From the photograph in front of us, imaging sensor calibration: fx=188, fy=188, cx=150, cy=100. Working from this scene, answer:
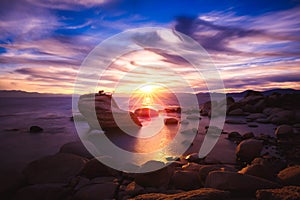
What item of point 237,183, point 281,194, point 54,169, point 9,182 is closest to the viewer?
point 281,194

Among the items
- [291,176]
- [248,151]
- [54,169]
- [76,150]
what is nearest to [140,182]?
[54,169]

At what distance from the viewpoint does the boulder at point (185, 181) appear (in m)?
3.94

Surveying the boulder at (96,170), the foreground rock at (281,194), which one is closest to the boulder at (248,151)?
the foreground rock at (281,194)

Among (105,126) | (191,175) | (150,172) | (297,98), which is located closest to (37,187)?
(150,172)

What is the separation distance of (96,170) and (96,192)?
101 cm

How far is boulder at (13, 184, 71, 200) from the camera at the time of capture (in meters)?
3.40

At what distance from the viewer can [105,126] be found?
1060 cm

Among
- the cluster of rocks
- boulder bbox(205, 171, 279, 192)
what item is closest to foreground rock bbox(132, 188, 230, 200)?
the cluster of rocks

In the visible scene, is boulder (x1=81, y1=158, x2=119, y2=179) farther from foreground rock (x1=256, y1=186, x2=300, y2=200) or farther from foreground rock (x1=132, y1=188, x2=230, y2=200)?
foreground rock (x1=256, y1=186, x2=300, y2=200)

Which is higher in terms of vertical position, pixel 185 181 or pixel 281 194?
pixel 281 194

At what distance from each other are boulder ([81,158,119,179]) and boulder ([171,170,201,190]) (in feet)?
4.66

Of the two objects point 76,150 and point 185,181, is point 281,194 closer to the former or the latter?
point 185,181

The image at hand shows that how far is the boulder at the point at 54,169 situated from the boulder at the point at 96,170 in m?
0.20

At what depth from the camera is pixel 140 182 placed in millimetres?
4023
